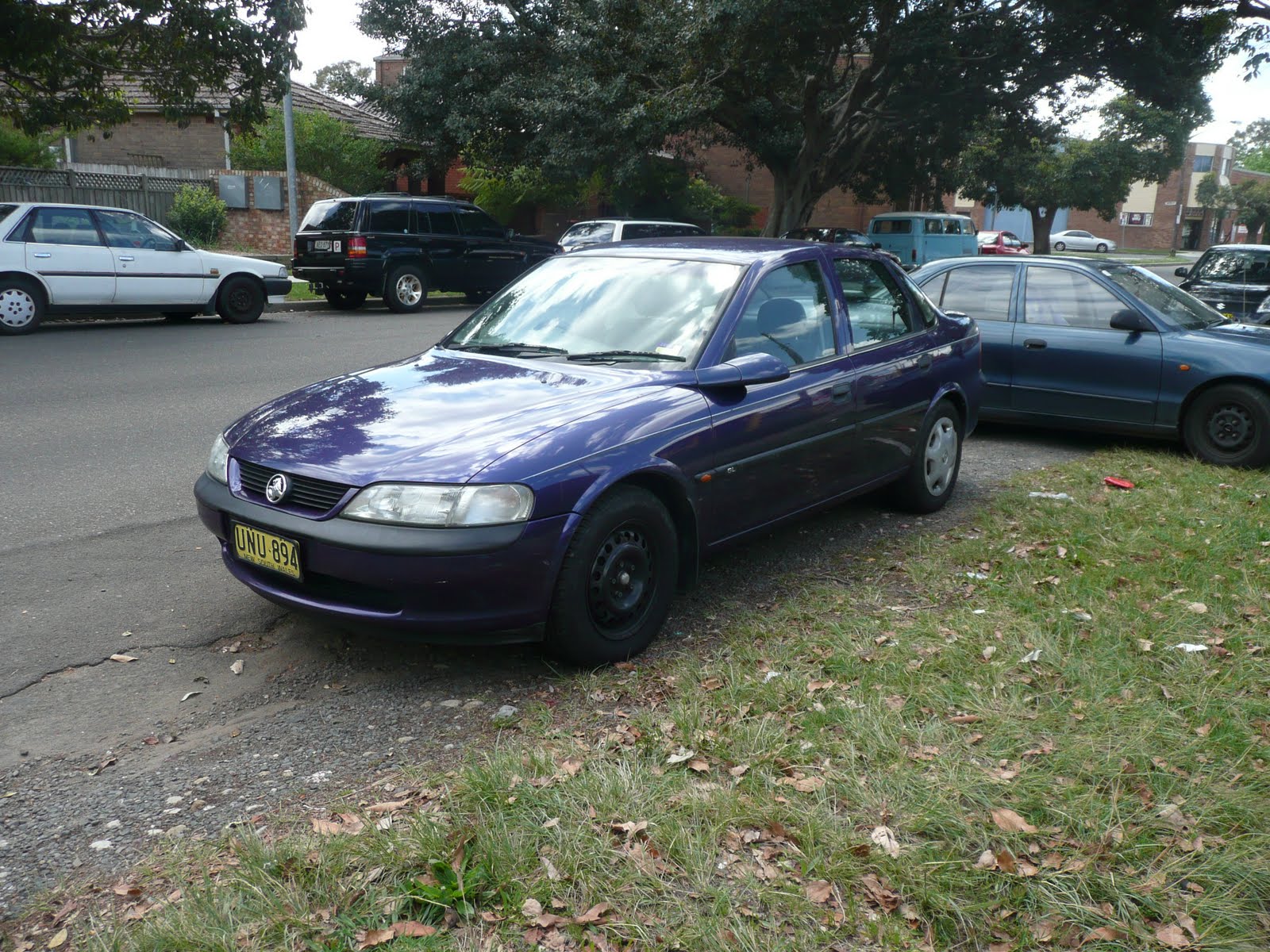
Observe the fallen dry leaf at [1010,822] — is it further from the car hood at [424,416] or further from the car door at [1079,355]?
the car door at [1079,355]

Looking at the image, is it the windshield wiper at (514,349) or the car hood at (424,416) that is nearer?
the car hood at (424,416)

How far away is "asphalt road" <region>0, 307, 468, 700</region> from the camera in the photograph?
15.3 feet

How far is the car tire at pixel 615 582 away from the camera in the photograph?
4027mm

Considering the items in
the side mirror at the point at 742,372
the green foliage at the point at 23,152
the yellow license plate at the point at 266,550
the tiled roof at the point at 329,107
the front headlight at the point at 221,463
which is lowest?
the yellow license plate at the point at 266,550

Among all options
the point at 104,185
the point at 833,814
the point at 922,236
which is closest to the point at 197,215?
the point at 104,185

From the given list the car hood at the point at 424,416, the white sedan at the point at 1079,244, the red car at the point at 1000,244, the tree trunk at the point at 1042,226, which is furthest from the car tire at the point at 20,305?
the white sedan at the point at 1079,244

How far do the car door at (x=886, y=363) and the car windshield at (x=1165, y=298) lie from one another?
2.83 meters

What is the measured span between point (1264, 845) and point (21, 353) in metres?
12.7

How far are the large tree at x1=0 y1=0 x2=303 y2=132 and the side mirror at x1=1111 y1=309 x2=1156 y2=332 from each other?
1321 centimetres

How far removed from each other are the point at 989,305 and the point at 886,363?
3.53m

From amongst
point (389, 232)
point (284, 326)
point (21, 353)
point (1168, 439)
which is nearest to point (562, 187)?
point (389, 232)

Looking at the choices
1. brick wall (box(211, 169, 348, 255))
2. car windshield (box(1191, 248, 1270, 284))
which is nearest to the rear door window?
brick wall (box(211, 169, 348, 255))

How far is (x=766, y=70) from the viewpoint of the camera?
2467 centimetres

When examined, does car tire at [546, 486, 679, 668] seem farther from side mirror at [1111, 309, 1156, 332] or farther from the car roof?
side mirror at [1111, 309, 1156, 332]
